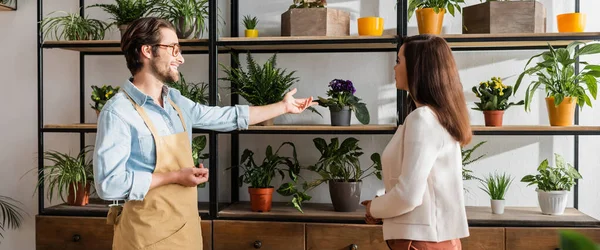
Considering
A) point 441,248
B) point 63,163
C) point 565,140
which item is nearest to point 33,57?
point 63,163

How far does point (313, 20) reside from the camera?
9.63 feet

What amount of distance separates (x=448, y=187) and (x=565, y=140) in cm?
167

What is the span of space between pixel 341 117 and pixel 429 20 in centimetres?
64

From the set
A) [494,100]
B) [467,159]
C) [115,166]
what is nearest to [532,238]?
[467,159]

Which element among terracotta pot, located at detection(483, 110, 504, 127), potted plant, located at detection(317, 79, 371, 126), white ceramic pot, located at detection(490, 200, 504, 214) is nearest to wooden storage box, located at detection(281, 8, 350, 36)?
potted plant, located at detection(317, 79, 371, 126)

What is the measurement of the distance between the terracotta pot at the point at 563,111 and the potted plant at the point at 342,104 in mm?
889

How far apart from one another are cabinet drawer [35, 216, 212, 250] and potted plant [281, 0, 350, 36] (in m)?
1.38

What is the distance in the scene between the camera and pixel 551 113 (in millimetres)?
2830

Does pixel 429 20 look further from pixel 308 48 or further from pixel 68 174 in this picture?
pixel 68 174

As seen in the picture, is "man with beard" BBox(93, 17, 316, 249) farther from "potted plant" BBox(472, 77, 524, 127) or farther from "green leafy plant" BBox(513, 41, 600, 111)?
"green leafy plant" BBox(513, 41, 600, 111)

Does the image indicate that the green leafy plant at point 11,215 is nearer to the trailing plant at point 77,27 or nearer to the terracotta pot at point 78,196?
the terracotta pot at point 78,196

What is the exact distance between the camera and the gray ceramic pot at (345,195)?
2921 mm

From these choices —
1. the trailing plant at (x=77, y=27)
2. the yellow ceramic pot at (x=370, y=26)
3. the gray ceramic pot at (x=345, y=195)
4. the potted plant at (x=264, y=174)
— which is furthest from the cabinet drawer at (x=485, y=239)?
the trailing plant at (x=77, y=27)

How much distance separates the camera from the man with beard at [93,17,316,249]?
75.8 inches
